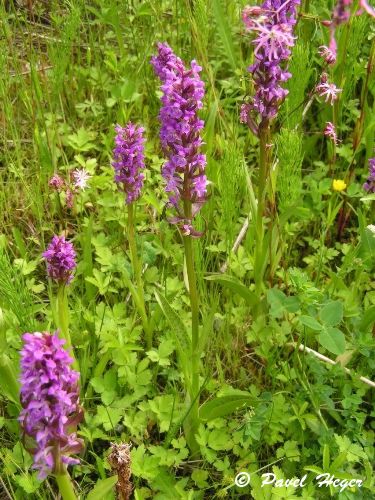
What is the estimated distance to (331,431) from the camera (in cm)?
203

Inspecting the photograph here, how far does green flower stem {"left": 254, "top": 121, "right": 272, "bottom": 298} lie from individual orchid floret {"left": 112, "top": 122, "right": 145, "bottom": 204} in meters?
0.43

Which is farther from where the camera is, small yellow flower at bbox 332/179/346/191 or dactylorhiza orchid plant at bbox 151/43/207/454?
small yellow flower at bbox 332/179/346/191

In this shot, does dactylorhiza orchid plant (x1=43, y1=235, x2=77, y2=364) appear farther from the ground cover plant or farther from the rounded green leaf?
the rounded green leaf

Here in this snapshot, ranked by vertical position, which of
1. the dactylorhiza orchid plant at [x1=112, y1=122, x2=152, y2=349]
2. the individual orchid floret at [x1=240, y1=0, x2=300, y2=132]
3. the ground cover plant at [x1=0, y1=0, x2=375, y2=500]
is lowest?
the ground cover plant at [x1=0, y1=0, x2=375, y2=500]

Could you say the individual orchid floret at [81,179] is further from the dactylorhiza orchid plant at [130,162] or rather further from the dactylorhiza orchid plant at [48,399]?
the dactylorhiza orchid plant at [48,399]

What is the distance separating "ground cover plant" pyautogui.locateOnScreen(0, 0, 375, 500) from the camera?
1.72 metres

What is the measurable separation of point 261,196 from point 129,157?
0.53m

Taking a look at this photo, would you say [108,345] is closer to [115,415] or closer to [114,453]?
[115,415]

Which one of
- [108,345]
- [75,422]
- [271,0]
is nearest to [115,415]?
[108,345]

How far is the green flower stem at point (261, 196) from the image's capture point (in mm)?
2098

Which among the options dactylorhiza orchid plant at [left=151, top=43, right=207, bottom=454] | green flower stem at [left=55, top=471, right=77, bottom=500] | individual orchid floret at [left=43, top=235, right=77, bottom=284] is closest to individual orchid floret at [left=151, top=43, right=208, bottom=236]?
dactylorhiza orchid plant at [left=151, top=43, right=207, bottom=454]

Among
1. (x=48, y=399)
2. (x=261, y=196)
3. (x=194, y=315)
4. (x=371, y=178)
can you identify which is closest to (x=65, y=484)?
(x=48, y=399)

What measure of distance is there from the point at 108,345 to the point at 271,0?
4.17ft

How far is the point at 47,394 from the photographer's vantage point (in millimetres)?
1249
